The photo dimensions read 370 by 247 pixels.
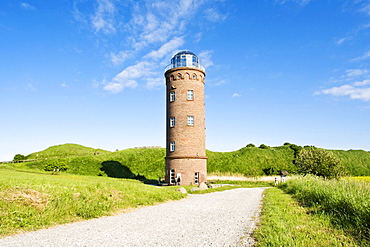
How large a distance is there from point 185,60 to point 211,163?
23.8m

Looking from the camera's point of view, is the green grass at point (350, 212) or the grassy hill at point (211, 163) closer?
the green grass at point (350, 212)

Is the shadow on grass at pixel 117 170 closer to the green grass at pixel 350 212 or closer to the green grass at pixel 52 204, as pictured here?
the green grass at pixel 52 204

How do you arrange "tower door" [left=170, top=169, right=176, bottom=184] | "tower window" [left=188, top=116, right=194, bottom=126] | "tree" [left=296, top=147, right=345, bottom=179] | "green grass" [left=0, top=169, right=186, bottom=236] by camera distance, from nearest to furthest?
"green grass" [left=0, top=169, right=186, bottom=236], "tower door" [left=170, top=169, right=176, bottom=184], "tower window" [left=188, top=116, right=194, bottom=126], "tree" [left=296, top=147, right=345, bottom=179]

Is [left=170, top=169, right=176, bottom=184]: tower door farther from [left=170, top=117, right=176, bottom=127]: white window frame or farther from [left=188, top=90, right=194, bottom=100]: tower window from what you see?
[left=188, top=90, right=194, bottom=100]: tower window

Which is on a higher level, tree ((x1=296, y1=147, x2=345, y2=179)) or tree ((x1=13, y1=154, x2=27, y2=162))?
tree ((x1=13, y1=154, x2=27, y2=162))

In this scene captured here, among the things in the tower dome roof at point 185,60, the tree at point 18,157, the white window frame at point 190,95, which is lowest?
the tree at point 18,157

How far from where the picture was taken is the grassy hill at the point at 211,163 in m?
46.5

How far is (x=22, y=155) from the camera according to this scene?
6141 cm

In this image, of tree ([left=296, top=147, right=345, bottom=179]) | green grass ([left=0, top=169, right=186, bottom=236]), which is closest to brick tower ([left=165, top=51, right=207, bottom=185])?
tree ([left=296, top=147, right=345, bottom=179])

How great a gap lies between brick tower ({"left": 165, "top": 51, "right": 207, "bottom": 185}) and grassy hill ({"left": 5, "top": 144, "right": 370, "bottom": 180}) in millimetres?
13966

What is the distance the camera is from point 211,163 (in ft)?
163

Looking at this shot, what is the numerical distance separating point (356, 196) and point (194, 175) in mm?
22295

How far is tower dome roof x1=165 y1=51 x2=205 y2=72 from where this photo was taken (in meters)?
32.3

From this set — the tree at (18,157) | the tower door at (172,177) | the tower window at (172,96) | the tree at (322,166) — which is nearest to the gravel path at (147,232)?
the tower door at (172,177)
